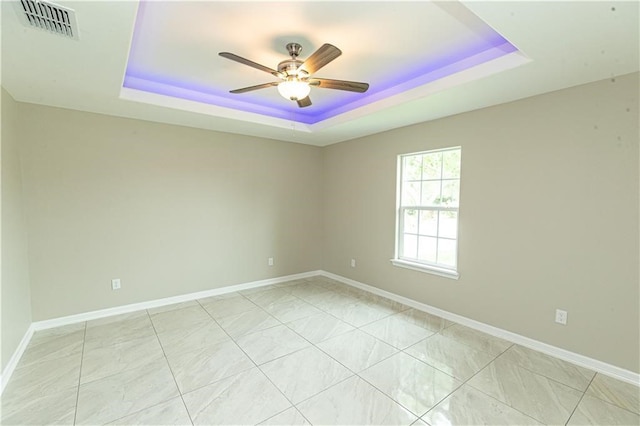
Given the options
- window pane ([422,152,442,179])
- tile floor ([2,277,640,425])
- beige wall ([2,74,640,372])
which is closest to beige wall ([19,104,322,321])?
beige wall ([2,74,640,372])

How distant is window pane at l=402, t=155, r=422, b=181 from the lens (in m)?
3.83

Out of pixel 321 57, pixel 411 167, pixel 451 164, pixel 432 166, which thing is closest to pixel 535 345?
pixel 451 164

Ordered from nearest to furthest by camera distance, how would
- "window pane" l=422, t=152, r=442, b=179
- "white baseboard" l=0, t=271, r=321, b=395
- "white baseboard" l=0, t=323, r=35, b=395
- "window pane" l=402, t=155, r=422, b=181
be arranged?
"white baseboard" l=0, t=323, r=35, b=395, "white baseboard" l=0, t=271, r=321, b=395, "window pane" l=422, t=152, r=442, b=179, "window pane" l=402, t=155, r=422, b=181

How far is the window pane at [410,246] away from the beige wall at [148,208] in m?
1.81

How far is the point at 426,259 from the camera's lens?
375cm

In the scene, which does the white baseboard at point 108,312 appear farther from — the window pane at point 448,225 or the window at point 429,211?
the window pane at point 448,225

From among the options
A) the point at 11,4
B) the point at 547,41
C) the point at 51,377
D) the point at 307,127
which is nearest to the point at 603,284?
the point at 547,41

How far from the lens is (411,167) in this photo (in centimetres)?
392

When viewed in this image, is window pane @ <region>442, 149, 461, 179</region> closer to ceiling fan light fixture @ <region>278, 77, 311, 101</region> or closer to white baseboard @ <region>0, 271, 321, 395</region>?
ceiling fan light fixture @ <region>278, 77, 311, 101</region>

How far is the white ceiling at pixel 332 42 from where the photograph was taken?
1.62m

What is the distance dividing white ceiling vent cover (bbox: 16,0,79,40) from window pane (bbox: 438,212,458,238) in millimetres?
3597

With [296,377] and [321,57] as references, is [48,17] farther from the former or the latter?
[296,377]

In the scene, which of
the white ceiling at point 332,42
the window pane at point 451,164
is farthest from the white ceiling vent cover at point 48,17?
the window pane at point 451,164

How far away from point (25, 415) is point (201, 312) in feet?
5.75
